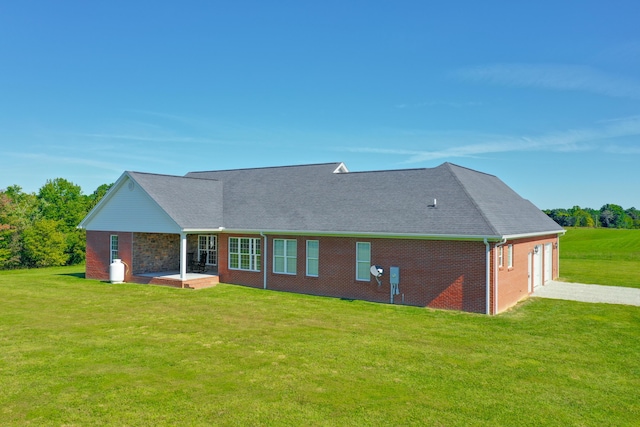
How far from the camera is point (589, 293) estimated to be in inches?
816

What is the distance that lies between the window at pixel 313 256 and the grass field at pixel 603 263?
15255mm

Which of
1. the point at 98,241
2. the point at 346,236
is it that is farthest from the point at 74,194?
the point at 346,236

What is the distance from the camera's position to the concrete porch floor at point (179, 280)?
21922 mm

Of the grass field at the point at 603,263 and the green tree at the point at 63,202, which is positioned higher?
the green tree at the point at 63,202

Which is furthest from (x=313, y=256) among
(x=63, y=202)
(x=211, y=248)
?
(x=63, y=202)

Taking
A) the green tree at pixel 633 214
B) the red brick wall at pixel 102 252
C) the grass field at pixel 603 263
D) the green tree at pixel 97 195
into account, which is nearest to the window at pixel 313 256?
the red brick wall at pixel 102 252

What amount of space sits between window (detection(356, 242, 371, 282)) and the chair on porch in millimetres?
9855

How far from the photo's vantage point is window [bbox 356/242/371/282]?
62.4 ft

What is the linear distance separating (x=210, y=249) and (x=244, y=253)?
140 inches

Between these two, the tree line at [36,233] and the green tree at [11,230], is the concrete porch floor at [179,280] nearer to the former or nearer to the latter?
the tree line at [36,233]

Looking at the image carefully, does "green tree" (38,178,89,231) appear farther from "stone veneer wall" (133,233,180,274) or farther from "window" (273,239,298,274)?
"window" (273,239,298,274)

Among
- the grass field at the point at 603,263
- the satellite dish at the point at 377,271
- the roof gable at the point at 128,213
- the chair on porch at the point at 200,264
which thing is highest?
the roof gable at the point at 128,213

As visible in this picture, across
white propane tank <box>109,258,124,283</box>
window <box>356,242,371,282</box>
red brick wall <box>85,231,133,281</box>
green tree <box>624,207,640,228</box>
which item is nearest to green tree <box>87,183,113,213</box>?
red brick wall <box>85,231,133,281</box>

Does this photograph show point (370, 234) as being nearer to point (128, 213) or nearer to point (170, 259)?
point (170, 259)
